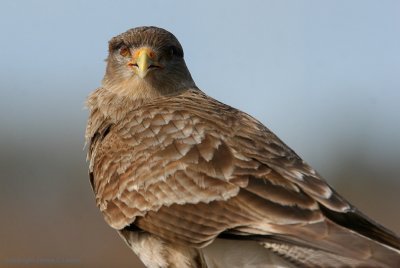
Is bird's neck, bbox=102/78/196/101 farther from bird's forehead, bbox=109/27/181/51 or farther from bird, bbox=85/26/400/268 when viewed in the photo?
bird's forehead, bbox=109/27/181/51

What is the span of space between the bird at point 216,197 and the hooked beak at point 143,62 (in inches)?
13.9

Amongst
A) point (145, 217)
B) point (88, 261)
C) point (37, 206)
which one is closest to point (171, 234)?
point (145, 217)

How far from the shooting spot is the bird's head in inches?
501

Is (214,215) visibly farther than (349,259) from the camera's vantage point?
Yes

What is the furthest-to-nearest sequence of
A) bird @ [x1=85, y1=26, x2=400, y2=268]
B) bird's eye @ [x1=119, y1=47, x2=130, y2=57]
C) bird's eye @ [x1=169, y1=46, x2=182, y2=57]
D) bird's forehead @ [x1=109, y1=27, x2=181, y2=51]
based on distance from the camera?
bird's eye @ [x1=169, y1=46, x2=182, y2=57], bird's eye @ [x1=119, y1=47, x2=130, y2=57], bird's forehead @ [x1=109, y1=27, x2=181, y2=51], bird @ [x1=85, y1=26, x2=400, y2=268]

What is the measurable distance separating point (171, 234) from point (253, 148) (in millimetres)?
1098

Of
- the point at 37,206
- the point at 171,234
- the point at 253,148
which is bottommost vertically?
the point at 37,206

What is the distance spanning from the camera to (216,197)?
34.4 feet

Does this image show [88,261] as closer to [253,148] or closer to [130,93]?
[130,93]

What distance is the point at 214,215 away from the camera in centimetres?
1040

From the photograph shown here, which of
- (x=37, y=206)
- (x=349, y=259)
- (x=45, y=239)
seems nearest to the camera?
(x=349, y=259)

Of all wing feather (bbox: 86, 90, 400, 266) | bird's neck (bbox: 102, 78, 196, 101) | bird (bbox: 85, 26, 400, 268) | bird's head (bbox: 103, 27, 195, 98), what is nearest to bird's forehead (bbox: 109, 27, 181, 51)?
bird's head (bbox: 103, 27, 195, 98)

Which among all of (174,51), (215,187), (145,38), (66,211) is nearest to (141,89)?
(145,38)

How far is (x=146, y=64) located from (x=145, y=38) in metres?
0.33
